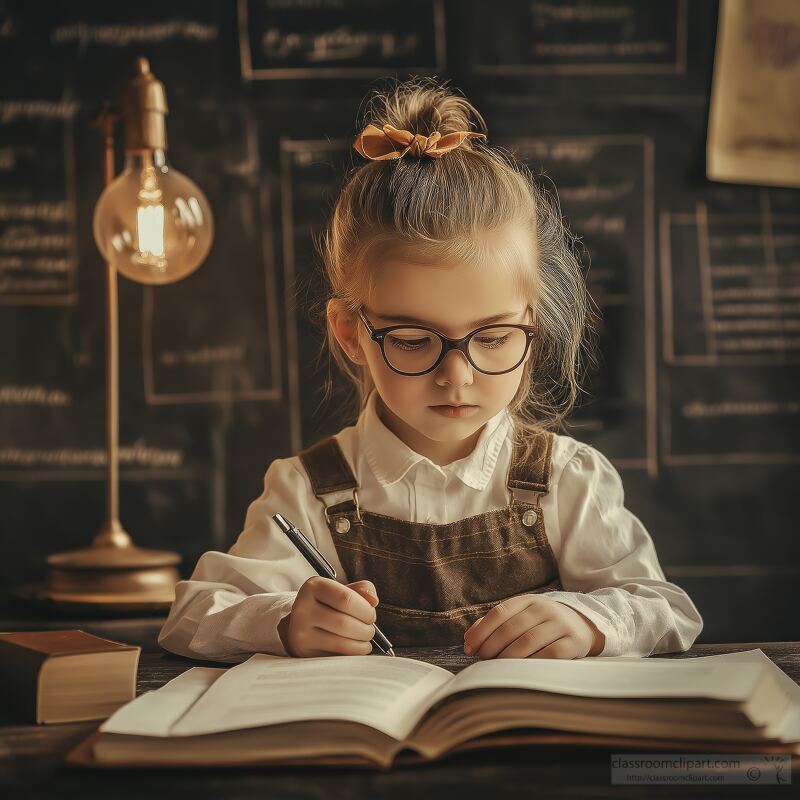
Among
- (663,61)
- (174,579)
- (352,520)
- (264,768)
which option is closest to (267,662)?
(264,768)

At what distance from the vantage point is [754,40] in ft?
6.60

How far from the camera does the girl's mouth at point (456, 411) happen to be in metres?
1.07

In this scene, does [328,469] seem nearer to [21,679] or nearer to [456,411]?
[456,411]

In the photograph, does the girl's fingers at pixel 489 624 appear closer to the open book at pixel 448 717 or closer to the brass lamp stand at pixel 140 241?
the open book at pixel 448 717

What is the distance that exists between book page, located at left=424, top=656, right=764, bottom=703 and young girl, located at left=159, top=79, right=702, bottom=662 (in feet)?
0.70

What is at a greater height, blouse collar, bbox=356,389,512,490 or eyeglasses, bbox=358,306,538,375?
eyeglasses, bbox=358,306,538,375

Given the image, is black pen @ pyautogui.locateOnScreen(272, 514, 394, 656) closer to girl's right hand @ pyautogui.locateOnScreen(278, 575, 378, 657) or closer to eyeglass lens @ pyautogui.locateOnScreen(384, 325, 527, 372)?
girl's right hand @ pyautogui.locateOnScreen(278, 575, 378, 657)

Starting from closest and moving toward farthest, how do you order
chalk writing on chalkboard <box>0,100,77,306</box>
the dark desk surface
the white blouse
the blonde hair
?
the dark desk surface → the white blouse → the blonde hair → chalk writing on chalkboard <box>0,100,77,306</box>

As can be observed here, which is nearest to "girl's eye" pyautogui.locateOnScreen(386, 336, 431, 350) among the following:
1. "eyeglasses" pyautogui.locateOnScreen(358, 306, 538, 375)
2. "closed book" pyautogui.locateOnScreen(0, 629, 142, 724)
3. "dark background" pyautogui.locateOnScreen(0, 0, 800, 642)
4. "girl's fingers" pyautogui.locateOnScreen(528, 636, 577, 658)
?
"eyeglasses" pyautogui.locateOnScreen(358, 306, 538, 375)

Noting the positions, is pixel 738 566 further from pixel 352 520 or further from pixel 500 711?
pixel 500 711

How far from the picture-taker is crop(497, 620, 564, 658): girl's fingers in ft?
2.90

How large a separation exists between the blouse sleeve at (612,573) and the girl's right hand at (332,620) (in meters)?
0.19

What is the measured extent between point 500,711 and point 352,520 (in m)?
0.57

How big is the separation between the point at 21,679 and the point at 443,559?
543mm
